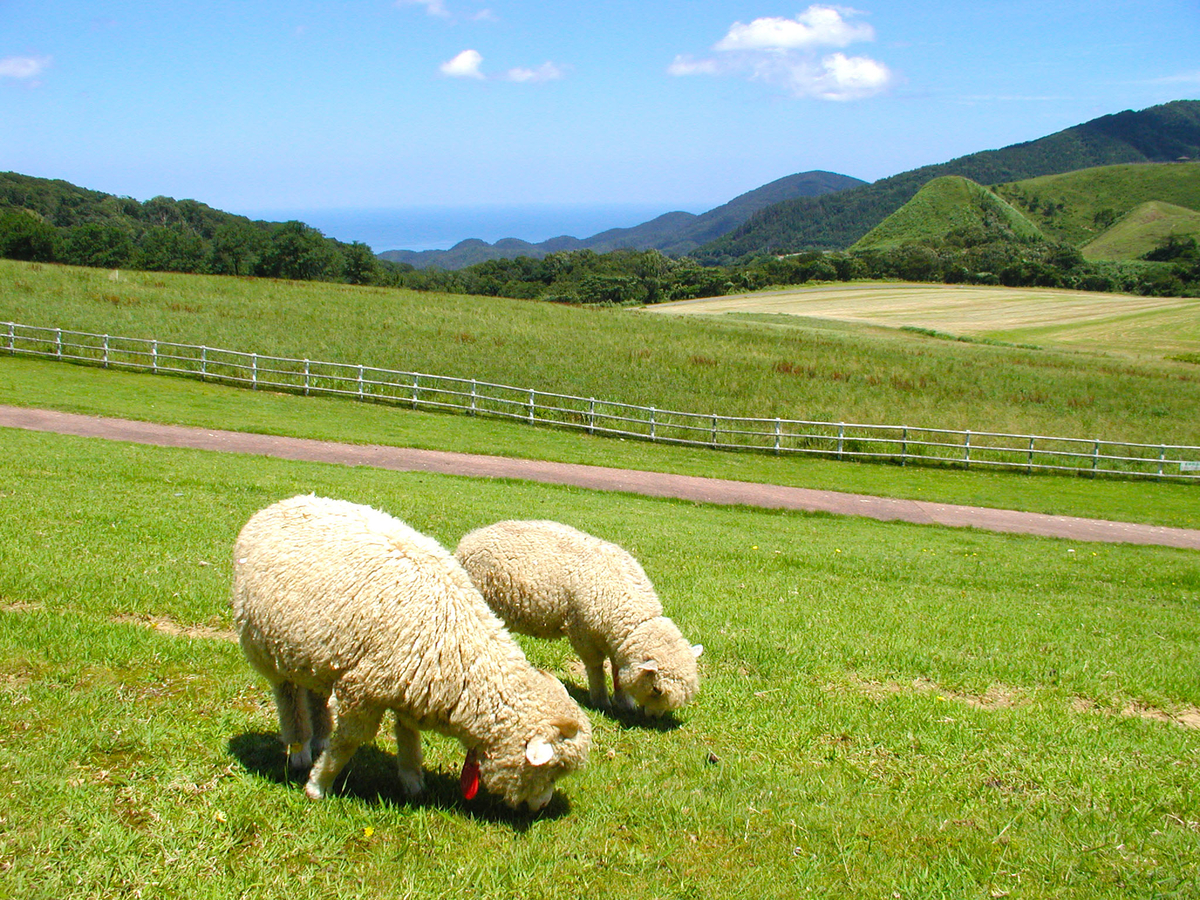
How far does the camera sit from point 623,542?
12344 millimetres

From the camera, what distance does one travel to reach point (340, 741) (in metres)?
4.77

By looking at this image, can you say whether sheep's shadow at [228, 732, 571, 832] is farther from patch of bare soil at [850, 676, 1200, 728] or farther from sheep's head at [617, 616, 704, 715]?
patch of bare soil at [850, 676, 1200, 728]

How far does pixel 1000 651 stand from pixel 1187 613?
5495mm

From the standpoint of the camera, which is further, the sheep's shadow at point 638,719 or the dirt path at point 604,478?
the dirt path at point 604,478

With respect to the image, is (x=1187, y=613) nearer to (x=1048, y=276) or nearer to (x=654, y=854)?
(x=654, y=854)

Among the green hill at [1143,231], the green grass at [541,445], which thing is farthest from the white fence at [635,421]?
the green hill at [1143,231]

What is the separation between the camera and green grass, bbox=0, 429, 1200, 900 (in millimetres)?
4285

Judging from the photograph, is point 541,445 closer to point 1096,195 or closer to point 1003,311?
point 1003,311

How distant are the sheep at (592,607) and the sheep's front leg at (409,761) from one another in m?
1.92

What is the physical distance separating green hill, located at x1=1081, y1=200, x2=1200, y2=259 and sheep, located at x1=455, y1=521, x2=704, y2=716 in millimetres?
147805

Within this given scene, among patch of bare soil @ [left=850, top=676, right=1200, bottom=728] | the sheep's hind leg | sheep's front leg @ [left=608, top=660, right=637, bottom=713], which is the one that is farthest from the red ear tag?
patch of bare soil @ [left=850, top=676, right=1200, bottom=728]

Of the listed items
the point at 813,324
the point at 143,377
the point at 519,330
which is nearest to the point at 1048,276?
the point at 813,324

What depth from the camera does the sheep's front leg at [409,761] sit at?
16.5ft

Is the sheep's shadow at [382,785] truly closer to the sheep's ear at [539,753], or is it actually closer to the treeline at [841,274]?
the sheep's ear at [539,753]
